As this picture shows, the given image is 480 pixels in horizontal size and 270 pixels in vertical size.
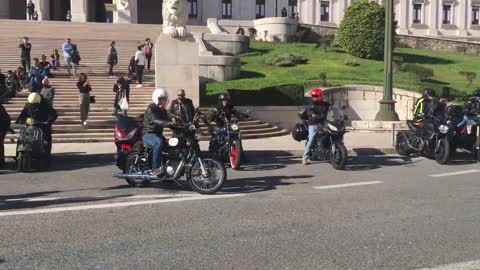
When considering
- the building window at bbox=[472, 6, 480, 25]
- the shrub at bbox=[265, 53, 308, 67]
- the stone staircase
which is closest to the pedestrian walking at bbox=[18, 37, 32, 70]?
the stone staircase

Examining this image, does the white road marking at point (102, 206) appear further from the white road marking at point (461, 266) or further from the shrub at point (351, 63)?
the shrub at point (351, 63)

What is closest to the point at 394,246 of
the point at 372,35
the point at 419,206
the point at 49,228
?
the point at 419,206

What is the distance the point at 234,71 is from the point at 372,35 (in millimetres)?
13492

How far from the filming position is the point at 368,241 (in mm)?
5785

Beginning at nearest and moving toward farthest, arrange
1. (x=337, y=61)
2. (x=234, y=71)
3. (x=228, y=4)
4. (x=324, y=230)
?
(x=324, y=230), (x=234, y=71), (x=337, y=61), (x=228, y=4)

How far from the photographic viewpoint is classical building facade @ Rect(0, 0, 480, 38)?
51369 mm

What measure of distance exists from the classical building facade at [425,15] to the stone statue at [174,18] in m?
48.4

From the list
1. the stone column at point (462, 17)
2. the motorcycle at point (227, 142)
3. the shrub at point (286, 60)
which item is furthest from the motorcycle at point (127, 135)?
the stone column at point (462, 17)

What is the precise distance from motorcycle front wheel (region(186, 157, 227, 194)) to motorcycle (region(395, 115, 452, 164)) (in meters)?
5.79

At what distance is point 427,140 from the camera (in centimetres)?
1240

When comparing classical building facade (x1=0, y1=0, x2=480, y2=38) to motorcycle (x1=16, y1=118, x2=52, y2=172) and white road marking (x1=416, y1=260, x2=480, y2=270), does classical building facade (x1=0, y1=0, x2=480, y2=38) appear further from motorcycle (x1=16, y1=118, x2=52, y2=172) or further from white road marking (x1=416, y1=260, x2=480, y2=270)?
white road marking (x1=416, y1=260, x2=480, y2=270)

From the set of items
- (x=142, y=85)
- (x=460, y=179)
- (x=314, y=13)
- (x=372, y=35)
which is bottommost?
(x=460, y=179)

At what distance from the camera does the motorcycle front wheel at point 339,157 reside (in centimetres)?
1084

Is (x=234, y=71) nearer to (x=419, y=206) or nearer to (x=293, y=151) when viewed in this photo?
(x=293, y=151)
